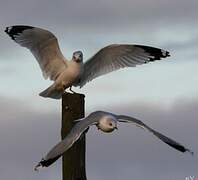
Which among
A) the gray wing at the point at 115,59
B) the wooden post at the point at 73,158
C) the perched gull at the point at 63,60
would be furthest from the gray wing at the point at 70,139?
the perched gull at the point at 63,60

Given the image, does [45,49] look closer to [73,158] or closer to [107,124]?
[73,158]

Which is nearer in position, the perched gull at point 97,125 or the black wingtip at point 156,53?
the perched gull at point 97,125

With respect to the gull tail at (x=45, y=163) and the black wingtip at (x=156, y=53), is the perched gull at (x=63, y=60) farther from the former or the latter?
the gull tail at (x=45, y=163)

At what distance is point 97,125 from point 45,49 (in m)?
4.87

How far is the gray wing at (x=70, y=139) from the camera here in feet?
16.4

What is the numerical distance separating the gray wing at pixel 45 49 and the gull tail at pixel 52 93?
56cm

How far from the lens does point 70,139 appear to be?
5.10 metres

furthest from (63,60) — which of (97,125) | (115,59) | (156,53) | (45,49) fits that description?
(97,125)

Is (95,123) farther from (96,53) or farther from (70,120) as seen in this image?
(96,53)

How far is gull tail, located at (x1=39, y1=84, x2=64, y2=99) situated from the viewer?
29.9ft

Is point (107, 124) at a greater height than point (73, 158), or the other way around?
point (107, 124)

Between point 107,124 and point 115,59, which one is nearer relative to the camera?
point 107,124

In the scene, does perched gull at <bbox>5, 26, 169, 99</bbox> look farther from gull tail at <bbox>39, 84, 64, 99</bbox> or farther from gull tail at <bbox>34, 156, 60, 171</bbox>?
gull tail at <bbox>34, 156, 60, 171</bbox>

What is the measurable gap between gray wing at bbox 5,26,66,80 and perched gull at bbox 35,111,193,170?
14.8ft
